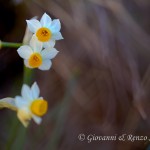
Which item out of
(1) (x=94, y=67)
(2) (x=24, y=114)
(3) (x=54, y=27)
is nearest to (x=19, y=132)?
(2) (x=24, y=114)

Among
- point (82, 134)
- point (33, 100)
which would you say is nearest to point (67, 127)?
point (82, 134)

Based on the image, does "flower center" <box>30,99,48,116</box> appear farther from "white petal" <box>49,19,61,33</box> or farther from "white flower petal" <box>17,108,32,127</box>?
"white petal" <box>49,19,61,33</box>

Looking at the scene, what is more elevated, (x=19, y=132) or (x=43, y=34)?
(x=43, y=34)

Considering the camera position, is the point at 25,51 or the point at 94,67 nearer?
the point at 25,51

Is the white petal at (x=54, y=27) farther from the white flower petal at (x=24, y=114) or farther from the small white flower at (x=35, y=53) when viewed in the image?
the white flower petal at (x=24, y=114)

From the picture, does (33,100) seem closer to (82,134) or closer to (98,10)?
(82,134)

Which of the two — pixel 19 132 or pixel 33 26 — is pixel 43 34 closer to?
pixel 33 26
